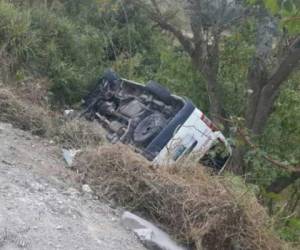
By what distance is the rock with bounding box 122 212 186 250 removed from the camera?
4.47m

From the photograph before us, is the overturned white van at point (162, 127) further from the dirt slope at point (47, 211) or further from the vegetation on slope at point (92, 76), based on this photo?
the dirt slope at point (47, 211)

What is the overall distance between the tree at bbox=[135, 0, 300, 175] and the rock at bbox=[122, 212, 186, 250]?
3.16m

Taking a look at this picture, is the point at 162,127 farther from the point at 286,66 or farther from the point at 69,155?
the point at 286,66

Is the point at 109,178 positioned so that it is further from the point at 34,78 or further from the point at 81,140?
the point at 34,78

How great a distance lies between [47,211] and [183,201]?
1.19m

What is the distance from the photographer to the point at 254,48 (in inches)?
360

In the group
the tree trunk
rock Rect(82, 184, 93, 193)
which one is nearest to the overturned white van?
rock Rect(82, 184, 93, 193)

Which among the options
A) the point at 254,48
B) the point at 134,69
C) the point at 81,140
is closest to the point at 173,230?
the point at 81,140

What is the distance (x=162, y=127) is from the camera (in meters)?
6.46

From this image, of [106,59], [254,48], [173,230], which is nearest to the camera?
[173,230]

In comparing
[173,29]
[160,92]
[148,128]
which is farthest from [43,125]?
[173,29]

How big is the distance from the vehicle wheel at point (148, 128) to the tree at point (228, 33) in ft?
5.07

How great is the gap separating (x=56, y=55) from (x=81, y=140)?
249cm

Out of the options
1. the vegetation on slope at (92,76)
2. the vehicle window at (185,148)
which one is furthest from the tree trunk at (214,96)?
the vehicle window at (185,148)
